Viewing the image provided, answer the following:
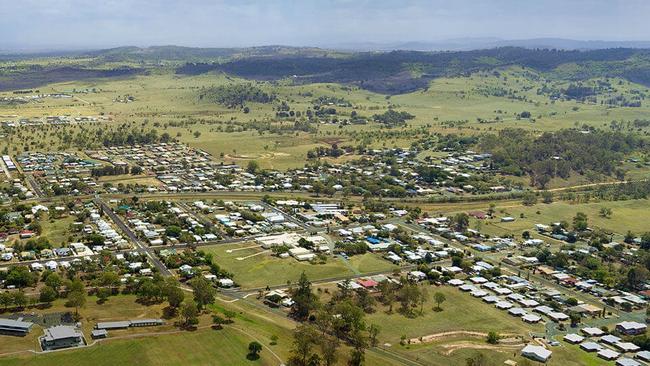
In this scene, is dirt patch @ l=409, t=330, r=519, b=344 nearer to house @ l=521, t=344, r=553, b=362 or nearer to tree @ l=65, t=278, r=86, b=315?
house @ l=521, t=344, r=553, b=362

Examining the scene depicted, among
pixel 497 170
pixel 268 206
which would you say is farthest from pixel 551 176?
pixel 268 206

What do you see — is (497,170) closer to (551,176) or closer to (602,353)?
(551,176)

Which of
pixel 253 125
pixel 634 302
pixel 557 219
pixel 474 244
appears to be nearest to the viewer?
pixel 634 302

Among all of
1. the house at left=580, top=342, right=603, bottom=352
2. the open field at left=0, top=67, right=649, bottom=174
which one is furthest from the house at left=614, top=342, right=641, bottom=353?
the open field at left=0, top=67, right=649, bottom=174

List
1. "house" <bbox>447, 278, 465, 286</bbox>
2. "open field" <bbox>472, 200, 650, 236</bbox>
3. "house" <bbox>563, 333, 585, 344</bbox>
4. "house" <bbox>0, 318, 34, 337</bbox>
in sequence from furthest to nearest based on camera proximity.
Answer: "open field" <bbox>472, 200, 650, 236</bbox> → "house" <bbox>447, 278, 465, 286</bbox> → "house" <bbox>563, 333, 585, 344</bbox> → "house" <bbox>0, 318, 34, 337</bbox>

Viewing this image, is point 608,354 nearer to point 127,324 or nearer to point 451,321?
point 451,321
